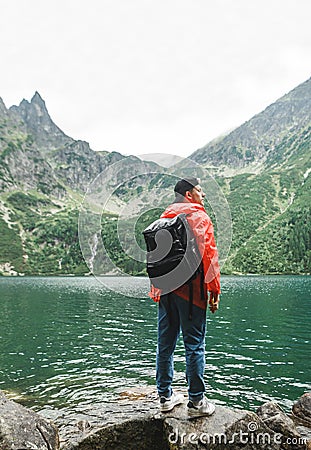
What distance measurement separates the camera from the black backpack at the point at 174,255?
6.91m

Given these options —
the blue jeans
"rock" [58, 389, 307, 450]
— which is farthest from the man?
"rock" [58, 389, 307, 450]

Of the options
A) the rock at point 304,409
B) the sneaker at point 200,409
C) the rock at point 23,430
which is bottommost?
the rock at point 304,409

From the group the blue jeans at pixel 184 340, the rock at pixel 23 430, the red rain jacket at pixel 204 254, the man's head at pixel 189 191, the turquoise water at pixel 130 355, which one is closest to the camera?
the red rain jacket at pixel 204 254

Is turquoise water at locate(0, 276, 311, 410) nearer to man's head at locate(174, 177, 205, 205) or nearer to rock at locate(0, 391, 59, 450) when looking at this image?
man's head at locate(174, 177, 205, 205)

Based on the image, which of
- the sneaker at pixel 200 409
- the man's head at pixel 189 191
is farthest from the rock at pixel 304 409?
the man's head at pixel 189 191

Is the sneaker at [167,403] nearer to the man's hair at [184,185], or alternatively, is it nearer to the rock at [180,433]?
the rock at [180,433]

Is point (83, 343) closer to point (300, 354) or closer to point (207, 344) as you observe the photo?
point (207, 344)

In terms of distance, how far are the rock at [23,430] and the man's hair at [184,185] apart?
230 inches

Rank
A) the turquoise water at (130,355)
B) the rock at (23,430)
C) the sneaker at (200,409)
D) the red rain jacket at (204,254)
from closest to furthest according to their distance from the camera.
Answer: the red rain jacket at (204,254)
the sneaker at (200,409)
the rock at (23,430)
the turquoise water at (130,355)

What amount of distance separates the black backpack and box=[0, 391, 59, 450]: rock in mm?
4290

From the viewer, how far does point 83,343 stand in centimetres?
3097

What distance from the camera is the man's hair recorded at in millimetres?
7633

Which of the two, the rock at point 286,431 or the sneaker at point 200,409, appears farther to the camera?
the rock at point 286,431

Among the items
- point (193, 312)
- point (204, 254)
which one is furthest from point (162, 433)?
point (204, 254)
